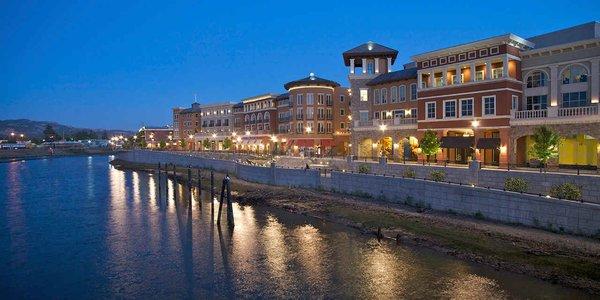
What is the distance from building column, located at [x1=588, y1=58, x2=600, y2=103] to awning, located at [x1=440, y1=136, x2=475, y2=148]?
1227 cm

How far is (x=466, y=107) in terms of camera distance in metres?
49.1

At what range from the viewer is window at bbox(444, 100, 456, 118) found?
50481 millimetres

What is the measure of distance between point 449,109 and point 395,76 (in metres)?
12.8

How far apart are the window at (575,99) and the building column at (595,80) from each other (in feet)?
3.85

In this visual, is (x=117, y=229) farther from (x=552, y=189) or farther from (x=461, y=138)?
(x=461, y=138)

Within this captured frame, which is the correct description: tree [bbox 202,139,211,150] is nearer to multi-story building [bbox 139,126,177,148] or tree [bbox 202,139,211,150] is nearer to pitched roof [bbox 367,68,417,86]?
multi-story building [bbox 139,126,177,148]

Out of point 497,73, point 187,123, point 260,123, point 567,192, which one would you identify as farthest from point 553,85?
point 187,123

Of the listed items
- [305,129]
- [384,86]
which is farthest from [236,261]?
[305,129]

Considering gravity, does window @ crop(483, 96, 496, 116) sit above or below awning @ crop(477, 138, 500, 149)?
above

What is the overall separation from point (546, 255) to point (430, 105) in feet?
107

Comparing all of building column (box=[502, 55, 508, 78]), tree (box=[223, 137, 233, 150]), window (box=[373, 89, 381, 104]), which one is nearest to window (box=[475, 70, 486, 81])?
building column (box=[502, 55, 508, 78])

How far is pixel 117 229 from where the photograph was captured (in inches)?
1435

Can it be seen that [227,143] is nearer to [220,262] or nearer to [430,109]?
[430,109]

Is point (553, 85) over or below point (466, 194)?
over
